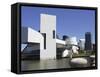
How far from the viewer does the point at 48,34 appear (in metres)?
2.38

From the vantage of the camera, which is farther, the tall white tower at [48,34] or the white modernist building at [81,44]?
the white modernist building at [81,44]

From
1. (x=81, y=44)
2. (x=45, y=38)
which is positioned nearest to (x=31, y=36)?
(x=45, y=38)

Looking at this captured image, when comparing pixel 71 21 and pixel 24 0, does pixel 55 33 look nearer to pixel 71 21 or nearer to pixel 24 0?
pixel 71 21

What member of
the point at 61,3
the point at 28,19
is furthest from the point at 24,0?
the point at 61,3

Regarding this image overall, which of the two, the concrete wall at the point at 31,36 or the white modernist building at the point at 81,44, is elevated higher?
the concrete wall at the point at 31,36

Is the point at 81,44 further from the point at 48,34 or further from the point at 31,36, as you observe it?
the point at 31,36

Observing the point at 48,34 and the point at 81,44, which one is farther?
the point at 81,44

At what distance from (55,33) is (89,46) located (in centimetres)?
34

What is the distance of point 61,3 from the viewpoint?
2443mm

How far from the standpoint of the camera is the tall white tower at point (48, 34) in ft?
7.75

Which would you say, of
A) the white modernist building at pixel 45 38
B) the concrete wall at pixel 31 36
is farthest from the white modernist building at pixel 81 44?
the concrete wall at pixel 31 36

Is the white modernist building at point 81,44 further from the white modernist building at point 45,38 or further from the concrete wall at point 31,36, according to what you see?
the concrete wall at point 31,36

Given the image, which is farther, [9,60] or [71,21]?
[71,21]

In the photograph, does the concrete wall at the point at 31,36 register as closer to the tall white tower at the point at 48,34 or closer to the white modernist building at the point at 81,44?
the tall white tower at the point at 48,34
